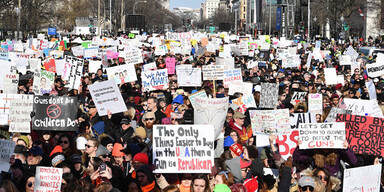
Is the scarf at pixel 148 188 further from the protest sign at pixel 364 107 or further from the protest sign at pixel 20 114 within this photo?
the protest sign at pixel 364 107

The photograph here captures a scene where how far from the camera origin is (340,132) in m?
7.75

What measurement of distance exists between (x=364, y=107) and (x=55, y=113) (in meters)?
4.72

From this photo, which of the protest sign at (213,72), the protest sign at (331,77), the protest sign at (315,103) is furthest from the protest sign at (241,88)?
the protest sign at (331,77)

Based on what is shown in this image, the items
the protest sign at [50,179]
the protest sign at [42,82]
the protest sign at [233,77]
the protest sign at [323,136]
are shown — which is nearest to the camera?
the protest sign at [50,179]

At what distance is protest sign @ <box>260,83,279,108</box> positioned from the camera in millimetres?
12336

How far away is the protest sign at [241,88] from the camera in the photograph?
46.6 feet

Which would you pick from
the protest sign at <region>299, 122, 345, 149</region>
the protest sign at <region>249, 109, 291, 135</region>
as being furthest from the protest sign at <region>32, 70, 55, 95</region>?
the protest sign at <region>299, 122, 345, 149</region>

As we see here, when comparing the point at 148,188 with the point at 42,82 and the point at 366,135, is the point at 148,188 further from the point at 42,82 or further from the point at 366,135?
the point at 42,82

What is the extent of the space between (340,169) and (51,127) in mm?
4133

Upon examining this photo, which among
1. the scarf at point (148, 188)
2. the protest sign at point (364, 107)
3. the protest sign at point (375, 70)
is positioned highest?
the protest sign at point (375, 70)

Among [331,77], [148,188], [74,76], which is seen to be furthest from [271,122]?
[331,77]

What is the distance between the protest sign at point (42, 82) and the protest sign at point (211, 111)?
5.08 metres

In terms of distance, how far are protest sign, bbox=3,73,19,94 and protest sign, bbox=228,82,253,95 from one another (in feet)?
15.0

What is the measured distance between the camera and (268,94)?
12.5 meters
